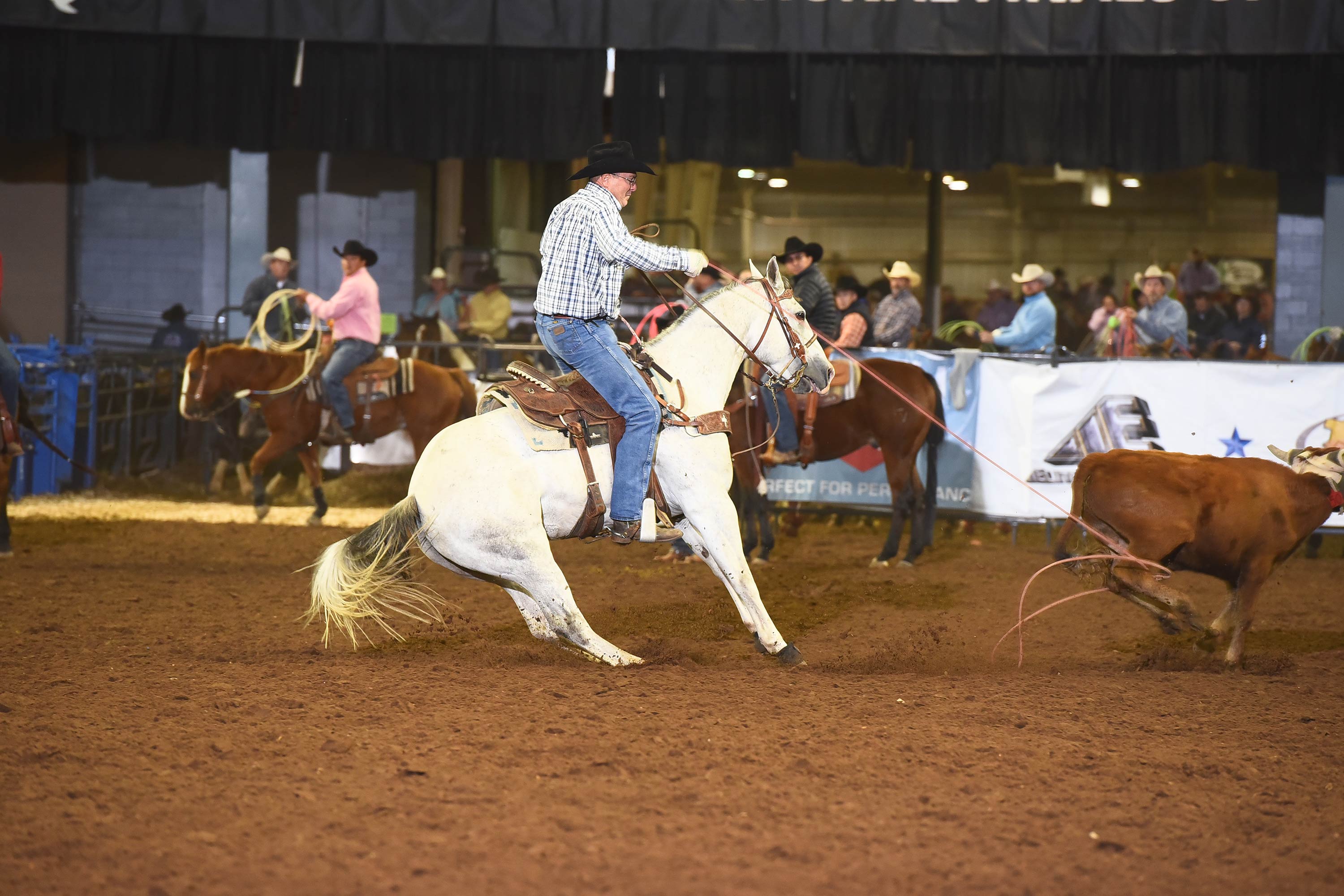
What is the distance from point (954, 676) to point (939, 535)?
5.67 metres

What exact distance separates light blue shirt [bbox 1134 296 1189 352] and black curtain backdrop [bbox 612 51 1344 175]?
2060mm

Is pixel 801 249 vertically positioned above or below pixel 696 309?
above

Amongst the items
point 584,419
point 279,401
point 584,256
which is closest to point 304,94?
point 279,401

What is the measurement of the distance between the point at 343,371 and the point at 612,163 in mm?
6044

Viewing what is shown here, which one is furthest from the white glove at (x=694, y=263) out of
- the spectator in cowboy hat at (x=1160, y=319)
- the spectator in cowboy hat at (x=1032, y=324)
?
the spectator in cowboy hat at (x=1160, y=319)

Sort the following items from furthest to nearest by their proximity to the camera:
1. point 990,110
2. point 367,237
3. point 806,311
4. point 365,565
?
point 367,237, point 990,110, point 806,311, point 365,565

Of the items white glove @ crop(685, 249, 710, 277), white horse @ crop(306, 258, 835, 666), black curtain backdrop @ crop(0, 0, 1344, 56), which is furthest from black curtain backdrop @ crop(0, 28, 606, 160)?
white glove @ crop(685, 249, 710, 277)

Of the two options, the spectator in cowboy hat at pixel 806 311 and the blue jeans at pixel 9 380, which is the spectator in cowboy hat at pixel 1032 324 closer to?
the spectator in cowboy hat at pixel 806 311

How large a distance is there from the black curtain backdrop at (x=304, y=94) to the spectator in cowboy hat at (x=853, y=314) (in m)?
3.76

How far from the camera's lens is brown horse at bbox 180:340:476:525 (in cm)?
1098

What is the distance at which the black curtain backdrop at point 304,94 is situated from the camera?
13.7 metres

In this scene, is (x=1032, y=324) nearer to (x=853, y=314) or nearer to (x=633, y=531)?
(x=853, y=314)

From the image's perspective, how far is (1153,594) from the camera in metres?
5.77

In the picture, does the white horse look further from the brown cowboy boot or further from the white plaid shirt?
the white plaid shirt
